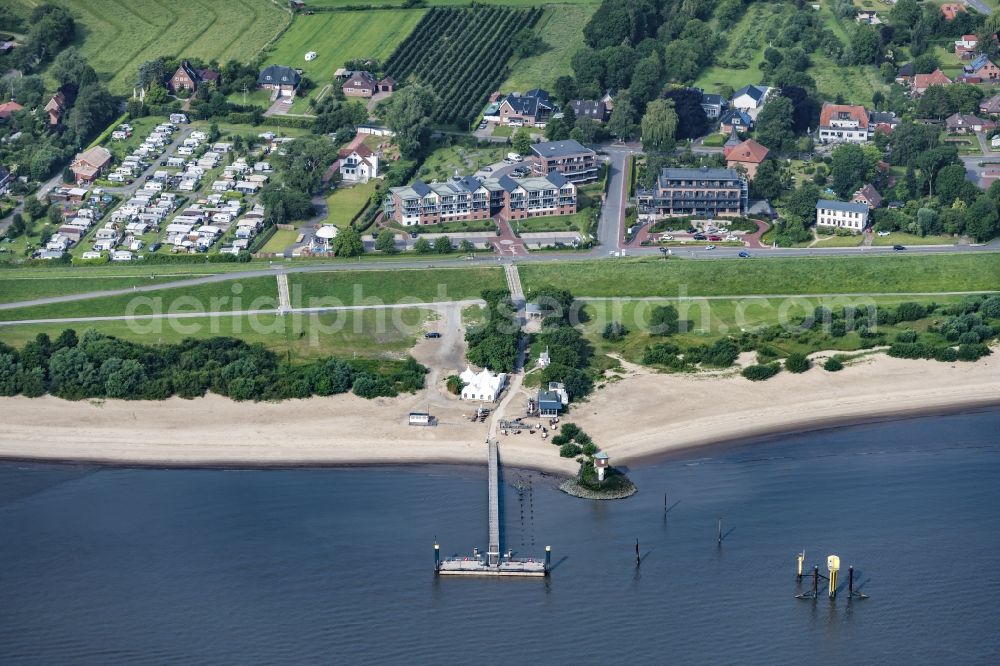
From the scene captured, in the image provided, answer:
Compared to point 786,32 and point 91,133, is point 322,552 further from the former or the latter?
point 786,32

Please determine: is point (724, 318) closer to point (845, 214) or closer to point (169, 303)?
point (845, 214)

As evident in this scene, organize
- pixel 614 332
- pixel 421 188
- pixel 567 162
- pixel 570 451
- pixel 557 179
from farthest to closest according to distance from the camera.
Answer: pixel 567 162
pixel 557 179
pixel 421 188
pixel 614 332
pixel 570 451

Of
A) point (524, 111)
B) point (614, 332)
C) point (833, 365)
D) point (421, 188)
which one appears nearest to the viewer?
point (833, 365)

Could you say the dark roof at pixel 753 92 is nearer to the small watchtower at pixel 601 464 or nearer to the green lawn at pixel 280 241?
the green lawn at pixel 280 241

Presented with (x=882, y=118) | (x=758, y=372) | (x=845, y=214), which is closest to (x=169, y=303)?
(x=758, y=372)

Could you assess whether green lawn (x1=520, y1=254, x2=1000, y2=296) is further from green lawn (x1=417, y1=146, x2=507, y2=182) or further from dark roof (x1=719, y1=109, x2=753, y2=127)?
dark roof (x1=719, y1=109, x2=753, y2=127)

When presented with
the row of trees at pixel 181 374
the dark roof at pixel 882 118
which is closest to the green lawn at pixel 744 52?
the dark roof at pixel 882 118
